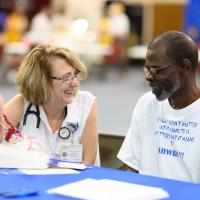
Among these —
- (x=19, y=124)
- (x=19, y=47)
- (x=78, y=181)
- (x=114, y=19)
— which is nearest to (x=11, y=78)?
(x=19, y=47)

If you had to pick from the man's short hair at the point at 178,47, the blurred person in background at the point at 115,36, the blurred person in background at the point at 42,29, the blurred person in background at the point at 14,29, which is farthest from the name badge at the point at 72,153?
the blurred person in background at the point at 115,36

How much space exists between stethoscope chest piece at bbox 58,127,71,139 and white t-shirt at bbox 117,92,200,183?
0.40 m

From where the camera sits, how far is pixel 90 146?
308cm

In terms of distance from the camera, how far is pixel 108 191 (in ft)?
6.41

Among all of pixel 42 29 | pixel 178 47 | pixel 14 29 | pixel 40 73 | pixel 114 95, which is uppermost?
pixel 42 29

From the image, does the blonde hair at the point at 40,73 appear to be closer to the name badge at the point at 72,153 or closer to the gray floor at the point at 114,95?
the name badge at the point at 72,153

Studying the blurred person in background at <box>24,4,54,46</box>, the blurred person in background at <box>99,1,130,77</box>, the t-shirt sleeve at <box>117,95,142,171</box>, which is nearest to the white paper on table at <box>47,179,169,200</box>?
the t-shirt sleeve at <box>117,95,142,171</box>

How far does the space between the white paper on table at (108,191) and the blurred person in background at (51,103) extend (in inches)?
37.1

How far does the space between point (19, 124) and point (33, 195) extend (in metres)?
1.18

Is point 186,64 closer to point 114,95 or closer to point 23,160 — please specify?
point 23,160

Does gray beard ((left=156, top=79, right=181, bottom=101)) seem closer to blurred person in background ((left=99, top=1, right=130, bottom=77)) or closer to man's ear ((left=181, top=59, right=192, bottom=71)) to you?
man's ear ((left=181, top=59, right=192, bottom=71))

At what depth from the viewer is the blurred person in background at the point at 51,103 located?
306 cm

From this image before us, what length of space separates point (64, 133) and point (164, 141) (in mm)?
696

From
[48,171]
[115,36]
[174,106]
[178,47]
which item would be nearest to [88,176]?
[48,171]
